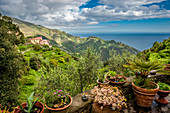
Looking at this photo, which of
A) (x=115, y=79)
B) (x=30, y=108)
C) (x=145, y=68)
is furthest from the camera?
(x=115, y=79)

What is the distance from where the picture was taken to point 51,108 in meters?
2.38

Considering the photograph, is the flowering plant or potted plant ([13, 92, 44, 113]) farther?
the flowering plant

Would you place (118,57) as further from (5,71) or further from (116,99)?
(5,71)

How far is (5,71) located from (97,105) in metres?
6.30

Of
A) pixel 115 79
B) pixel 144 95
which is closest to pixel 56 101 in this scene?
pixel 115 79

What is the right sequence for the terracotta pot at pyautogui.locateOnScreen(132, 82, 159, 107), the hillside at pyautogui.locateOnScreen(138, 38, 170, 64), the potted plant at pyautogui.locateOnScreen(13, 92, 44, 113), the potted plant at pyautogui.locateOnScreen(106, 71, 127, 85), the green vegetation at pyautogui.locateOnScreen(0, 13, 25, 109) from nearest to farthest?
the potted plant at pyautogui.locateOnScreen(13, 92, 44, 113) < the terracotta pot at pyautogui.locateOnScreen(132, 82, 159, 107) < the potted plant at pyautogui.locateOnScreen(106, 71, 127, 85) < the green vegetation at pyautogui.locateOnScreen(0, 13, 25, 109) < the hillside at pyautogui.locateOnScreen(138, 38, 170, 64)

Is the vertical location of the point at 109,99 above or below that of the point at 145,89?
below

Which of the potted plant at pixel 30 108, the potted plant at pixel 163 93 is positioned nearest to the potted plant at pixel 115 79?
the potted plant at pixel 163 93

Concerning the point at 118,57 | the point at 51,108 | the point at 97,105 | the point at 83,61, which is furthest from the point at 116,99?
the point at 118,57

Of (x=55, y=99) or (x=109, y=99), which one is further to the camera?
(x=55, y=99)

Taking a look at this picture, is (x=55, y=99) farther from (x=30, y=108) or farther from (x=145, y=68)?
(x=145, y=68)

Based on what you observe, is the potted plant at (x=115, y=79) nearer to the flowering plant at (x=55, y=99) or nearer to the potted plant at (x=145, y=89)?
the potted plant at (x=145, y=89)

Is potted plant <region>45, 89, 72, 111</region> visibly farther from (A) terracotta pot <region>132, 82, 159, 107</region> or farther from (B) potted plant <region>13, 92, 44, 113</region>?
(A) terracotta pot <region>132, 82, 159, 107</region>

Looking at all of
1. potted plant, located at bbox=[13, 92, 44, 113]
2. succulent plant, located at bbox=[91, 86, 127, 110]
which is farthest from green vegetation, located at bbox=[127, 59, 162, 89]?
potted plant, located at bbox=[13, 92, 44, 113]
